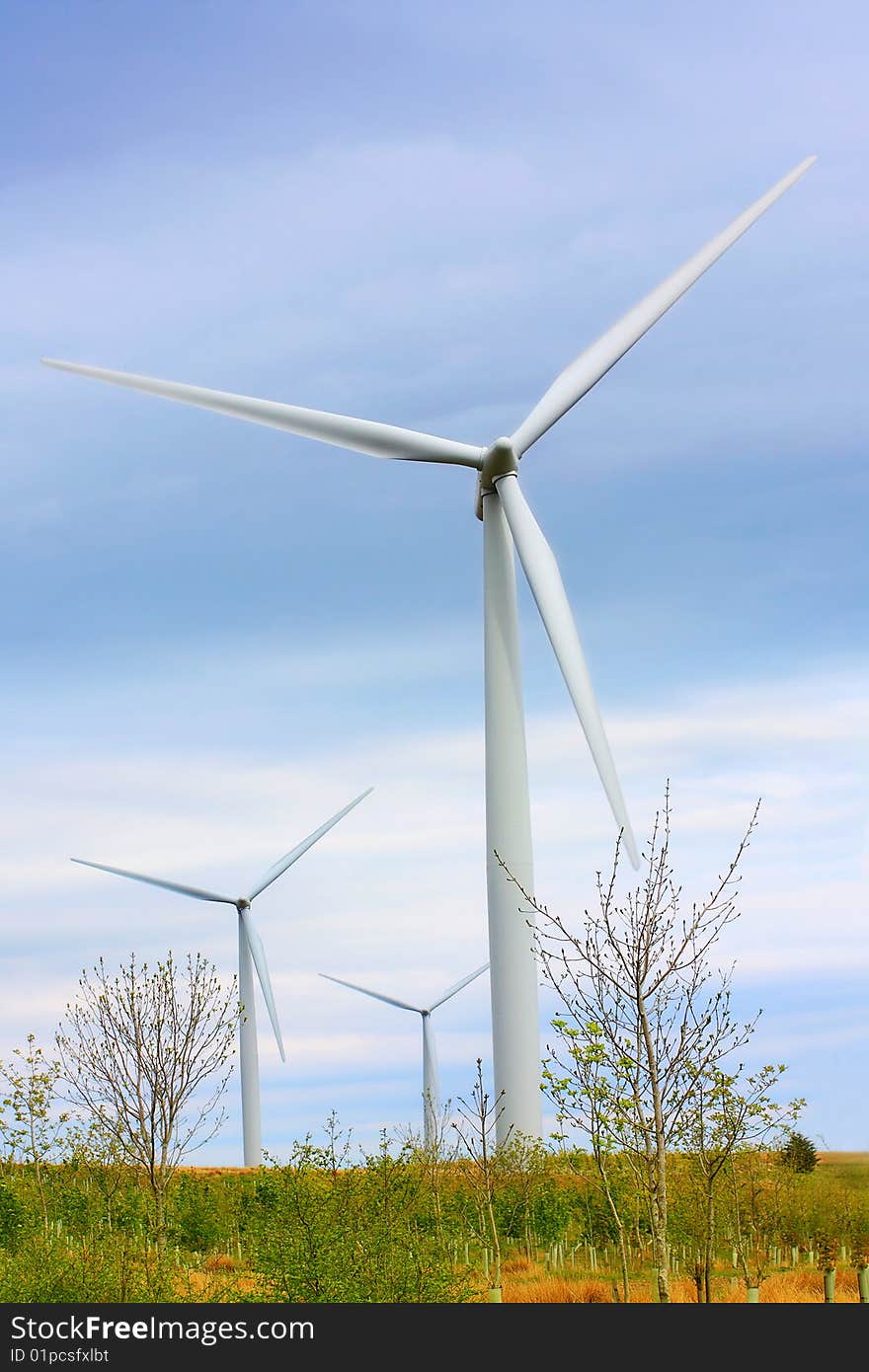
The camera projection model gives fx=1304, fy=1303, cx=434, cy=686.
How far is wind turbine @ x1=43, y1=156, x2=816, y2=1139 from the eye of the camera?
98.2 ft

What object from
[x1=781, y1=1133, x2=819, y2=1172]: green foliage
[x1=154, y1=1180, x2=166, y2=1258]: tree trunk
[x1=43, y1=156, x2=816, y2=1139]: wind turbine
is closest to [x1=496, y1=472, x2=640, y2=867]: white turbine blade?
[x1=43, y1=156, x2=816, y2=1139]: wind turbine

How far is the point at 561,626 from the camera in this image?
24734 mm

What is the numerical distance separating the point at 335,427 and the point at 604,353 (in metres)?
6.91

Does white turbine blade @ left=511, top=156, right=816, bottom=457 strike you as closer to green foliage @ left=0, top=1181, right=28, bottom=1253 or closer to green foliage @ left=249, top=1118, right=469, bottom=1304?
green foliage @ left=249, top=1118, right=469, bottom=1304

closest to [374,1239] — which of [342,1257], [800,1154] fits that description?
→ [342,1257]

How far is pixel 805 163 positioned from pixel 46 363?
69.6 feet

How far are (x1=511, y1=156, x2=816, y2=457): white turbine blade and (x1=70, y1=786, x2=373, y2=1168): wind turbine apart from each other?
23.1 metres

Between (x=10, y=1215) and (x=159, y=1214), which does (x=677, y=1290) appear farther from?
(x=10, y=1215)

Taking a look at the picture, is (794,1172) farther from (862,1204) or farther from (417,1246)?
(417,1246)

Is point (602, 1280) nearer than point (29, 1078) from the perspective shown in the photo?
Yes

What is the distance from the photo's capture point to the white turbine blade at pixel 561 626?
781 inches

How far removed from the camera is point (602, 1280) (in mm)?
21266

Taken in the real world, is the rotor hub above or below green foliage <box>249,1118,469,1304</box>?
above
